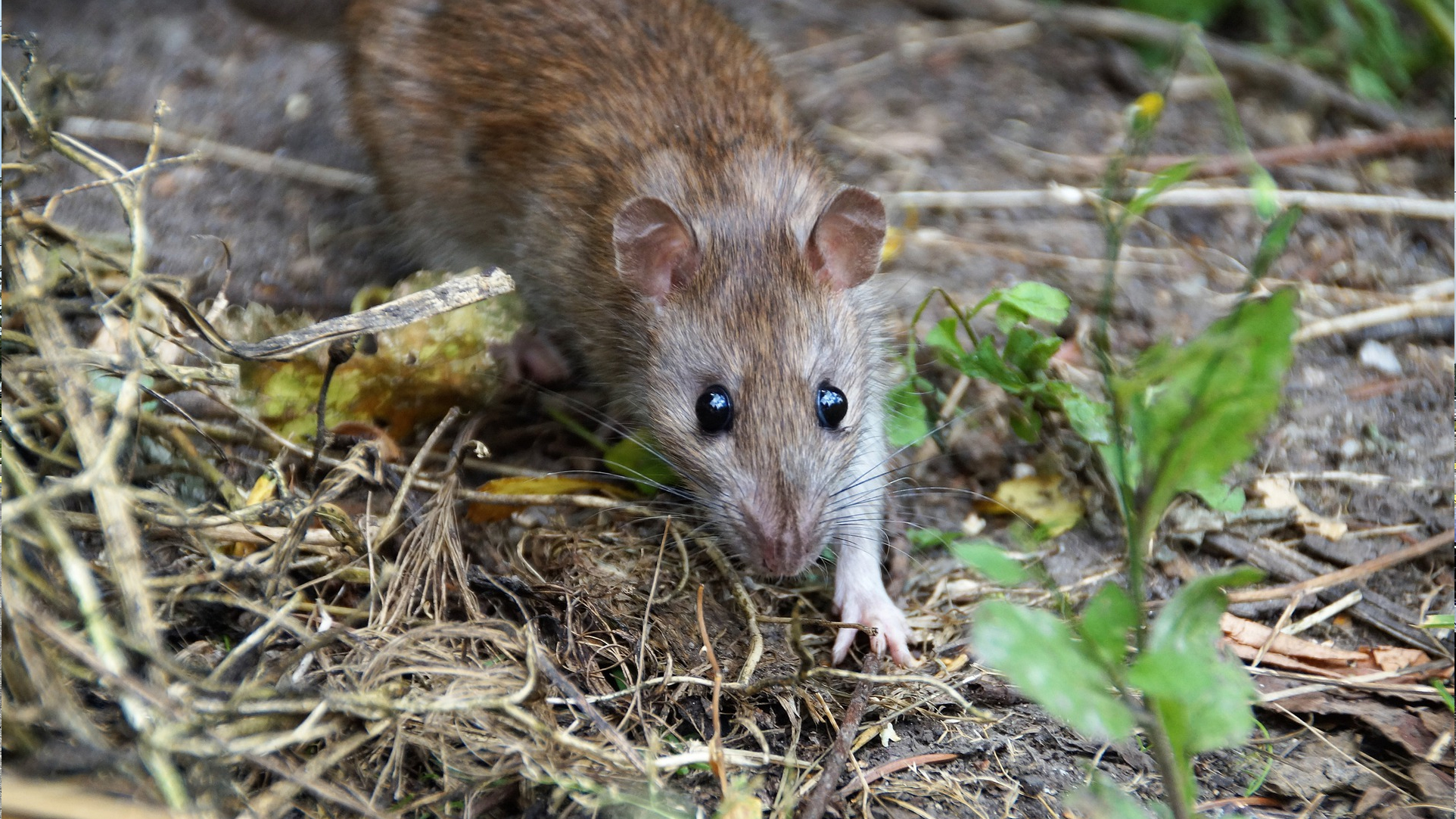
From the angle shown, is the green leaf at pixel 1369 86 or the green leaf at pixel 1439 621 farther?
the green leaf at pixel 1369 86

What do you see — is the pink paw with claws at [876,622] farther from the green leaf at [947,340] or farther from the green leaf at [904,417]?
the green leaf at [947,340]

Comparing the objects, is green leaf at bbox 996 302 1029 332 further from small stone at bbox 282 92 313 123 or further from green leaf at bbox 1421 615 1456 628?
small stone at bbox 282 92 313 123

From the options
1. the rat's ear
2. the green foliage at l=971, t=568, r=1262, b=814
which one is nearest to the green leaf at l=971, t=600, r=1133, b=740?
the green foliage at l=971, t=568, r=1262, b=814

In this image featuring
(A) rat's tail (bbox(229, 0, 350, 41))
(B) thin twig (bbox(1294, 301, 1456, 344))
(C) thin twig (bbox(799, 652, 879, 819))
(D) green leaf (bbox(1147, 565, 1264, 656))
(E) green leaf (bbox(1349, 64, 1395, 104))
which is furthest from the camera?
(E) green leaf (bbox(1349, 64, 1395, 104))

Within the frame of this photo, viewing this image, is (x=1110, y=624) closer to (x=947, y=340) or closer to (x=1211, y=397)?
(x=1211, y=397)

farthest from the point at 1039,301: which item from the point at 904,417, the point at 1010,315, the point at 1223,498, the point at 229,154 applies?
the point at 229,154

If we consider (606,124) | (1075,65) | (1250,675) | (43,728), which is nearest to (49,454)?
(43,728)

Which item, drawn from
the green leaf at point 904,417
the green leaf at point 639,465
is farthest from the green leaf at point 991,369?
the green leaf at point 639,465
